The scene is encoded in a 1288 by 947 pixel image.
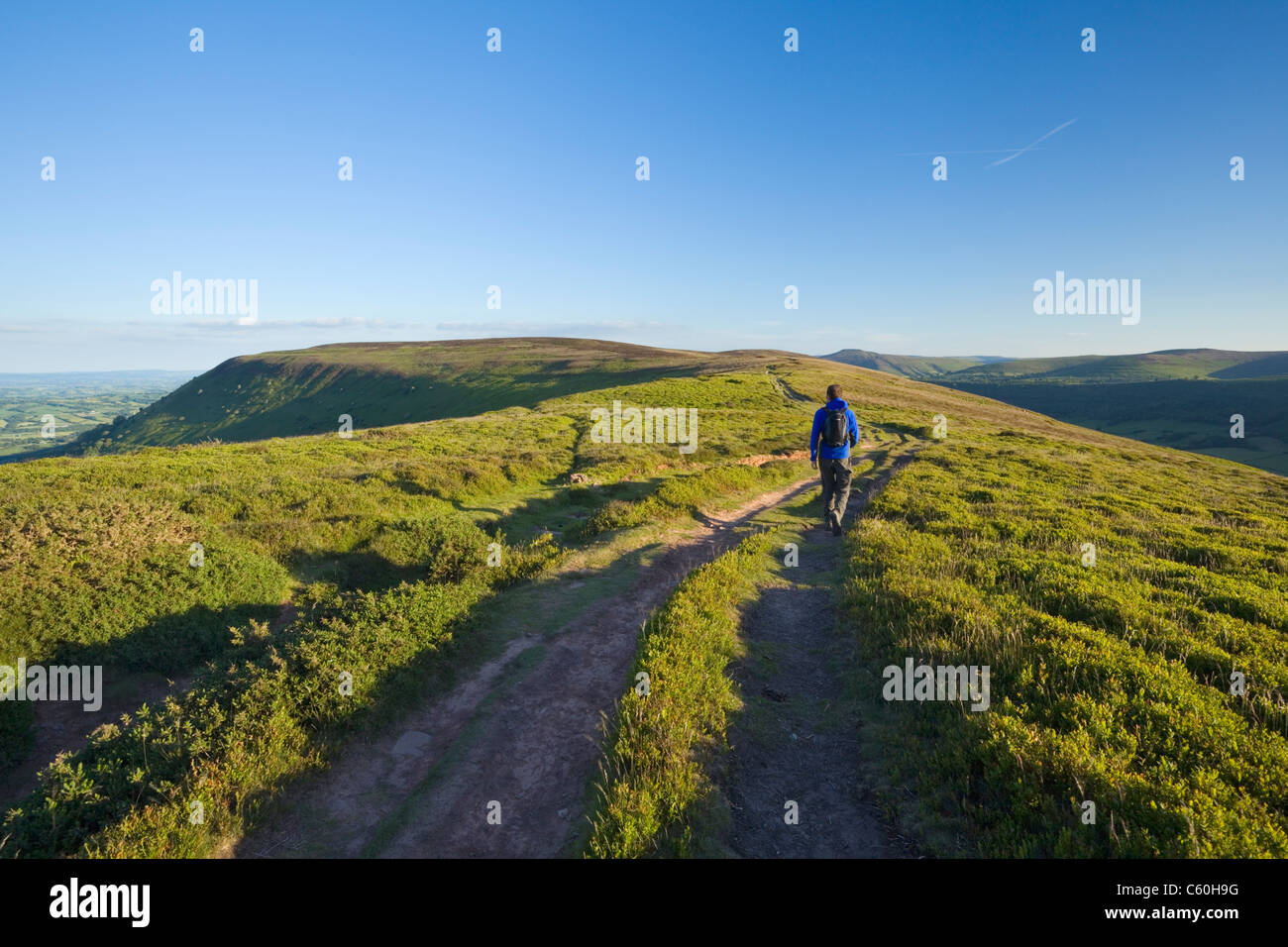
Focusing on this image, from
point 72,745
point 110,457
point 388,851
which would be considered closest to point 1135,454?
point 388,851

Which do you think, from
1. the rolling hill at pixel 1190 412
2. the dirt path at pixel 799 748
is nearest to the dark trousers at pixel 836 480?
the dirt path at pixel 799 748

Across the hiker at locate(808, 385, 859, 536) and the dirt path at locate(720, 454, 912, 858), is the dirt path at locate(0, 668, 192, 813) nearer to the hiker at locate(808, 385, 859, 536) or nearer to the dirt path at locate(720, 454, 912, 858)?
the dirt path at locate(720, 454, 912, 858)

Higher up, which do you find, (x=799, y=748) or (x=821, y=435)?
(x=821, y=435)

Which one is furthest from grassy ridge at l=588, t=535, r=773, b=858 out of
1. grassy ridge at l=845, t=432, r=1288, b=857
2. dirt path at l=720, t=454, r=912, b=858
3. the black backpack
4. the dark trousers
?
the black backpack

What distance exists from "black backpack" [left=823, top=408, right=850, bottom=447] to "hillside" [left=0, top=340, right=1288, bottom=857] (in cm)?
233

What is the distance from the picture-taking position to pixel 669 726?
19.4 feet

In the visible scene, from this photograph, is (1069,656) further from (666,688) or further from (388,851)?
(388,851)

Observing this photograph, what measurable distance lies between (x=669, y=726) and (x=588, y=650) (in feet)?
10.2

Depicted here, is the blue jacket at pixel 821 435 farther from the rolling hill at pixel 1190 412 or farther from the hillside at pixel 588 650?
the rolling hill at pixel 1190 412

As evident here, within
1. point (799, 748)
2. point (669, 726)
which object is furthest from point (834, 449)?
point (669, 726)

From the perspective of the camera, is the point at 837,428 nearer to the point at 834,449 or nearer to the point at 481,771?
the point at 834,449

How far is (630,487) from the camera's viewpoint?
20375 mm

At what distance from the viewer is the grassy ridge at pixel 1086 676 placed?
4465mm
